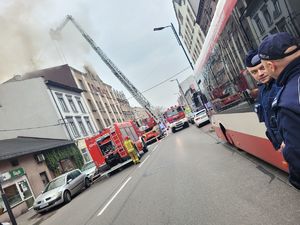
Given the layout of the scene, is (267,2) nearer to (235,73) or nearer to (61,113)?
(235,73)

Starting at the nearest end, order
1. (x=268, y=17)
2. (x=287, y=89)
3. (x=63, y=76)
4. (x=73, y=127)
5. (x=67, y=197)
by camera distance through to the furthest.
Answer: (x=287, y=89) → (x=268, y=17) → (x=67, y=197) → (x=73, y=127) → (x=63, y=76)

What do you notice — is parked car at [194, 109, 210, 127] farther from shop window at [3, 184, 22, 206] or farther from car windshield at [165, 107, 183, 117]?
shop window at [3, 184, 22, 206]

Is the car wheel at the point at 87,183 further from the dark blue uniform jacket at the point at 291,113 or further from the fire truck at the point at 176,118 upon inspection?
the fire truck at the point at 176,118

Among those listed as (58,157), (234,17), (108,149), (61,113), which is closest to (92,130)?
(61,113)

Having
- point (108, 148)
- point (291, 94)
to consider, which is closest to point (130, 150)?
point (108, 148)

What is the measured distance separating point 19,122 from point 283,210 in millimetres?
34187

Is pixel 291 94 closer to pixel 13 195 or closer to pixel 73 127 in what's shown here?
pixel 13 195

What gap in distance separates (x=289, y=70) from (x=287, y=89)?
14 cm

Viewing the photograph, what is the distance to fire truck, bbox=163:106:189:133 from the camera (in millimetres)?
38875

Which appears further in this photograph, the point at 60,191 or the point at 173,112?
the point at 173,112

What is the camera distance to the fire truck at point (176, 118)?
128 ft

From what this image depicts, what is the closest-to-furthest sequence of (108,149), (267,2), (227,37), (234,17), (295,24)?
(295,24) < (267,2) < (234,17) < (227,37) < (108,149)

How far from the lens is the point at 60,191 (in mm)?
16547

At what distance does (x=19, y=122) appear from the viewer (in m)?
35.6
